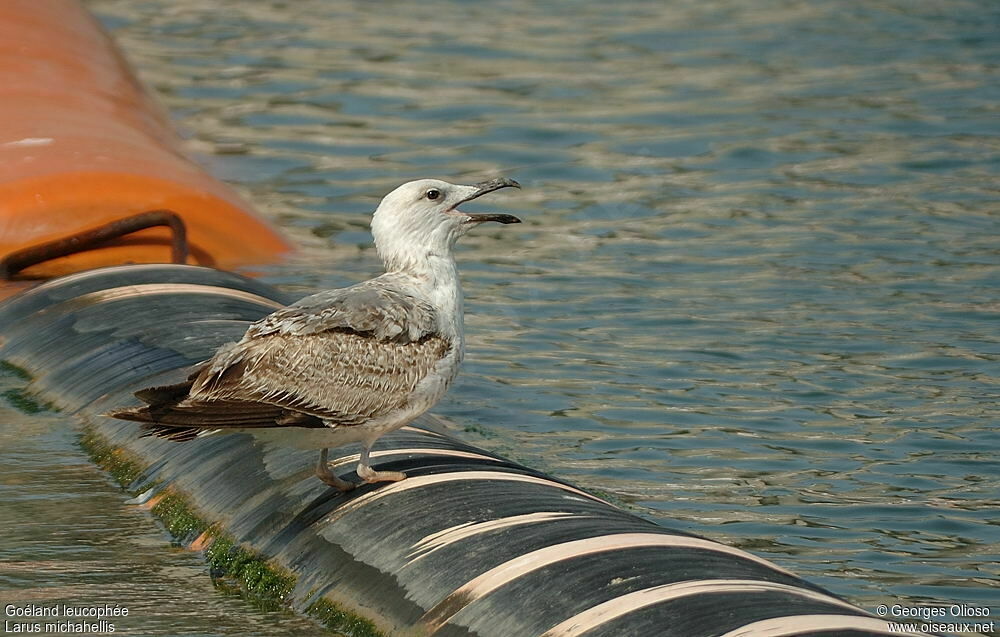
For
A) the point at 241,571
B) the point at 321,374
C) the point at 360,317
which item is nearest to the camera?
the point at 321,374

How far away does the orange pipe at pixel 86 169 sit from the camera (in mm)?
9719

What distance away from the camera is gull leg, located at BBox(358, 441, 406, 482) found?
18.7ft

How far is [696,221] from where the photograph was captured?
12875 millimetres

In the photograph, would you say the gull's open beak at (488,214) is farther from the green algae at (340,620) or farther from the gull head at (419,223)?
the green algae at (340,620)

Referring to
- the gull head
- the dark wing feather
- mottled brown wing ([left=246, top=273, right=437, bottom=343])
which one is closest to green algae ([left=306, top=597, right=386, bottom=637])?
the dark wing feather

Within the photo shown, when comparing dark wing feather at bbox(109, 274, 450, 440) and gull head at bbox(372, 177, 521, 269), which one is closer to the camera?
dark wing feather at bbox(109, 274, 450, 440)

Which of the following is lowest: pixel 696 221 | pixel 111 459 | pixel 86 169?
pixel 696 221


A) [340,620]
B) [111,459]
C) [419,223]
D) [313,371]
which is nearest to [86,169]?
[111,459]

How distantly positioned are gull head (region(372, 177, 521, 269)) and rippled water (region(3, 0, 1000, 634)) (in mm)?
1527

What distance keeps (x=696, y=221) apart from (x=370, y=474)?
24.9 feet

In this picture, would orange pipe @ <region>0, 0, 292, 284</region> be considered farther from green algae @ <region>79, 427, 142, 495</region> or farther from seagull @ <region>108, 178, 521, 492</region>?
seagull @ <region>108, 178, 521, 492</region>

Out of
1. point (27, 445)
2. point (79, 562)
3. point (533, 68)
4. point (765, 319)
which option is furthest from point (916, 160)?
point (79, 562)

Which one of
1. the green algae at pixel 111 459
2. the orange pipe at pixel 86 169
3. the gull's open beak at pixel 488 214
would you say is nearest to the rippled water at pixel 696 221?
the green algae at pixel 111 459

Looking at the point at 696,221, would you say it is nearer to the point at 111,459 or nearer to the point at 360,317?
the point at 111,459
